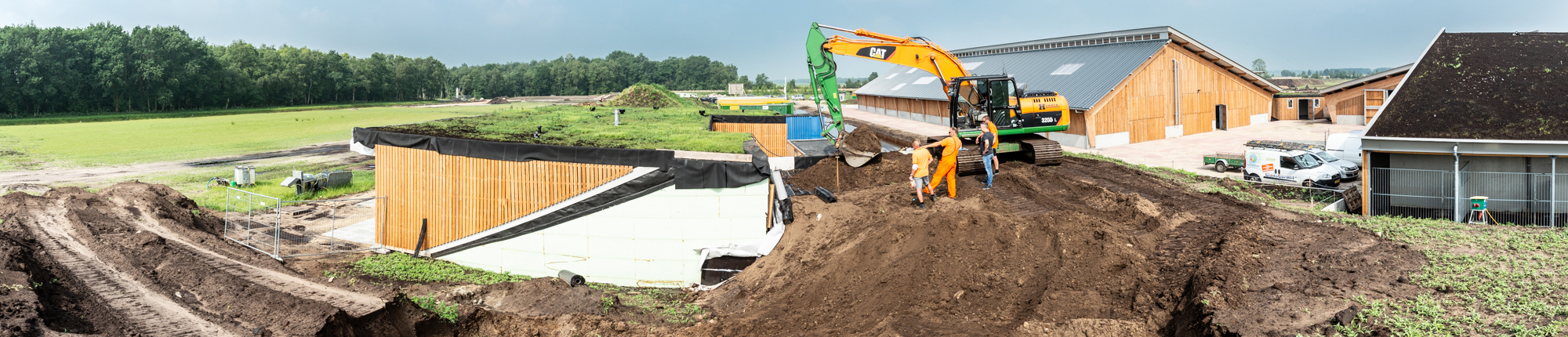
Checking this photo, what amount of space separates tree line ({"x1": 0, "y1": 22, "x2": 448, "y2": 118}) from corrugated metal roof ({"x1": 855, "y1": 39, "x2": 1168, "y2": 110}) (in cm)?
6737

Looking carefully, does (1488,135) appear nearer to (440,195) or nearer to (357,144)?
(440,195)

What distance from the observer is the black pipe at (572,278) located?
1414 centimetres

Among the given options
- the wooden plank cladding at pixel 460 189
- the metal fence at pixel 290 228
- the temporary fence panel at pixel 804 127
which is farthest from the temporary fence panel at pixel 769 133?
the metal fence at pixel 290 228

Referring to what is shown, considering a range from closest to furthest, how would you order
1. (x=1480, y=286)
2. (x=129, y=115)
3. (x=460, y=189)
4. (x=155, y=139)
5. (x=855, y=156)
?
(x=1480, y=286), (x=460, y=189), (x=855, y=156), (x=155, y=139), (x=129, y=115)

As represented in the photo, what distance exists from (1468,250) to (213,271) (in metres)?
18.0

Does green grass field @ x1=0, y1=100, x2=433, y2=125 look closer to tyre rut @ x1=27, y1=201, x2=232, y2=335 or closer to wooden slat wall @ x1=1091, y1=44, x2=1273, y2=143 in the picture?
tyre rut @ x1=27, y1=201, x2=232, y2=335

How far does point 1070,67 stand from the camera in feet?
137

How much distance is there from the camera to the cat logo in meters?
21.1

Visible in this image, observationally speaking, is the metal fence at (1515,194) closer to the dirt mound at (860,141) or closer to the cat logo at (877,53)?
the dirt mound at (860,141)

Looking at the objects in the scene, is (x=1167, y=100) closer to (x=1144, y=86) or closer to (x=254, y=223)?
(x=1144, y=86)

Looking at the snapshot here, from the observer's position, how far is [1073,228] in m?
12.1

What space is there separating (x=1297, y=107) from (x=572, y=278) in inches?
1764

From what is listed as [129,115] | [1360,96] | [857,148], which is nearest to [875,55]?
[857,148]

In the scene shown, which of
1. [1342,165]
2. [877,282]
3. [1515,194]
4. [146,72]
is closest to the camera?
[877,282]
